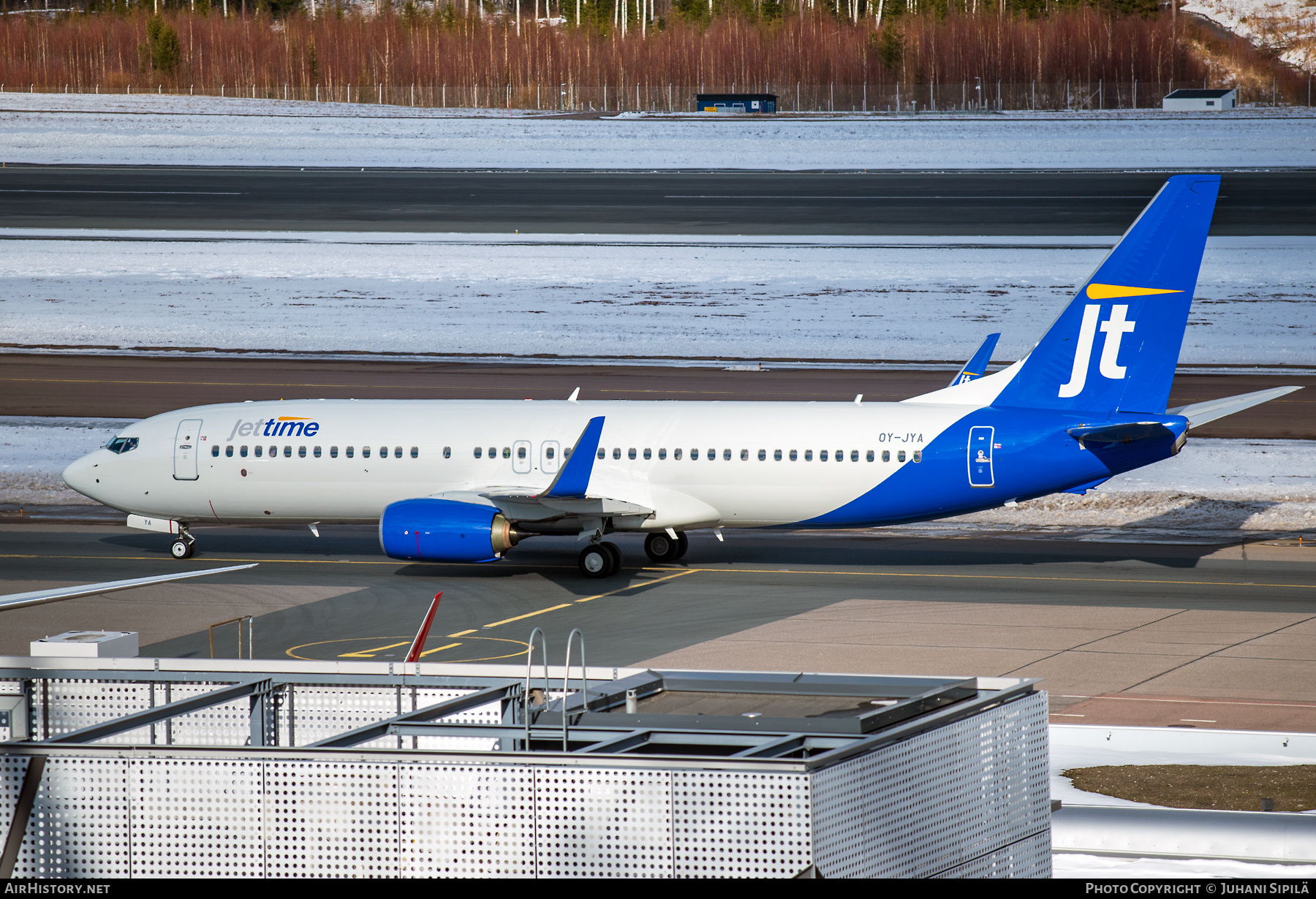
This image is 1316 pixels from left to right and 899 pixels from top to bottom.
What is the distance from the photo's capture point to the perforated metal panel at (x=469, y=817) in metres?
12.5

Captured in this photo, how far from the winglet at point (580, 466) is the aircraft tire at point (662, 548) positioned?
13.0 ft

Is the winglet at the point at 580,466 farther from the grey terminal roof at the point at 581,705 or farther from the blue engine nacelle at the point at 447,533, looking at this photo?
the grey terminal roof at the point at 581,705

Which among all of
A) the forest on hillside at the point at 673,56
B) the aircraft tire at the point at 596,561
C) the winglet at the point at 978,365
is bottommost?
the aircraft tire at the point at 596,561

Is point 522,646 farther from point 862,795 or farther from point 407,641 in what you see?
point 862,795

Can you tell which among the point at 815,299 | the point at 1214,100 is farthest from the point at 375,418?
the point at 1214,100

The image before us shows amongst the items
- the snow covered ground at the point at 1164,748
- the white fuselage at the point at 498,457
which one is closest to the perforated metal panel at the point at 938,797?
the snow covered ground at the point at 1164,748

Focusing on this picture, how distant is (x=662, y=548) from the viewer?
38.7 metres

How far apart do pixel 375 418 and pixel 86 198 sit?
76159mm

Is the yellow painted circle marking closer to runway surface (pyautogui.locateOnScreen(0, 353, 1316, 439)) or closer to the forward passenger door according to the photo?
the forward passenger door

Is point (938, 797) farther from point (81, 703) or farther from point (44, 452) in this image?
point (44, 452)

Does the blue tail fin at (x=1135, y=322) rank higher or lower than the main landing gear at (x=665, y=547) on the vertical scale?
higher

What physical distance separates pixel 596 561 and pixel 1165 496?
56.0 feet

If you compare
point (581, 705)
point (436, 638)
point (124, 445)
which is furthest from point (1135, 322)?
point (124, 445)

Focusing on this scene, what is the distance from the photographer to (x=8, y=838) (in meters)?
13.0
